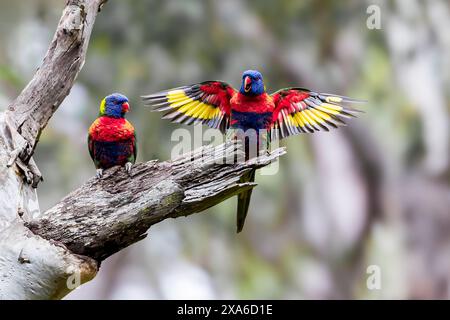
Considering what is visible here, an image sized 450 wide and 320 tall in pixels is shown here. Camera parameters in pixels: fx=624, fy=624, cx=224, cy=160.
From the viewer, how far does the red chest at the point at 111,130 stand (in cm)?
293

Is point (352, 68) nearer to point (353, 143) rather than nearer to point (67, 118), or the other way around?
point (353, 143)

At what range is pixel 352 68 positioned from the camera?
22.2 ft

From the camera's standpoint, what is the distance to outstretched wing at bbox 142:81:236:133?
305 cm

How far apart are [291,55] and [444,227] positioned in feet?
8.23

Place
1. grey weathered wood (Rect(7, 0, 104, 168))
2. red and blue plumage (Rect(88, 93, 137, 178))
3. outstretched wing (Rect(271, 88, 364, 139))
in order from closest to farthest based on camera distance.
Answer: grey weathered wood (Rect(7, 0, 104, 168)) < red and blue plumage (Rect(88, 93, 137, 178)) < outstretched wing (Rect(271, 88, 364, 139))

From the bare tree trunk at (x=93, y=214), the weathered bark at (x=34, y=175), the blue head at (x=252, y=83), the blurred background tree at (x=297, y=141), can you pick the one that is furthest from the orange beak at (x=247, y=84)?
the blurred background tree at (x=297, y=141)

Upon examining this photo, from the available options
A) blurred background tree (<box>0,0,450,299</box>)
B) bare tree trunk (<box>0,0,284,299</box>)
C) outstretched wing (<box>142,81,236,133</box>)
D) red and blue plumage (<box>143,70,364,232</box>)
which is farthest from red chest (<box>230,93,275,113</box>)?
blurred background tree (<box>0,0,450,299</box>)

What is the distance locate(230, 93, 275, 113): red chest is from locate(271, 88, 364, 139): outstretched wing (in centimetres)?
8

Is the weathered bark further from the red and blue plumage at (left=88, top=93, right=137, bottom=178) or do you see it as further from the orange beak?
the orange beak

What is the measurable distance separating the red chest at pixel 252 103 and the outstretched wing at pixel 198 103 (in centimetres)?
11

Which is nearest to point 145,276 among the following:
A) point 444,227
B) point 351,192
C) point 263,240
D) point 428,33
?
point 263,240

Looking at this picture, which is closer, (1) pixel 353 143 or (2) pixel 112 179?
(2) pixel 112 179

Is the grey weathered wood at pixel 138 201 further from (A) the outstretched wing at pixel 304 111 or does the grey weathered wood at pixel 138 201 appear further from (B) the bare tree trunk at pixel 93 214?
(A) the outstretched wing at pixel 304 111

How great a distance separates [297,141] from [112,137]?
4.03 metres
